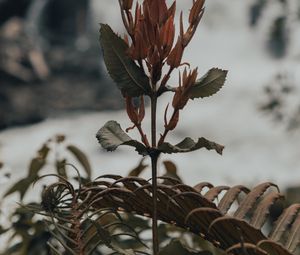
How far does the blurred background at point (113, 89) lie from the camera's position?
52.0ft

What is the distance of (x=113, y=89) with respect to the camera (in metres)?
17.3

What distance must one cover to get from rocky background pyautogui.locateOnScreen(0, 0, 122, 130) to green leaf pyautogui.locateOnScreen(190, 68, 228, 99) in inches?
607

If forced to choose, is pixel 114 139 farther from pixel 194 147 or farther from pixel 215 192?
pixel 215 192

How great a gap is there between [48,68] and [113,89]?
145cm

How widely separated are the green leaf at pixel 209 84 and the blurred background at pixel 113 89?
13.1 metres

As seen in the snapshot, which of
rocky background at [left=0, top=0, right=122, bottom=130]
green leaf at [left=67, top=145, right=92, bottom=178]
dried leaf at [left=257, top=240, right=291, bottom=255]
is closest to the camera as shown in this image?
dried leaf at [left=257, top=240, right=291, bottom=255]

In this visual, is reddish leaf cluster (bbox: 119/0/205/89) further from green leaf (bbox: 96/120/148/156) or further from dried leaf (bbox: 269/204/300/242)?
dried leaf (bbox: 269/204/300/242)

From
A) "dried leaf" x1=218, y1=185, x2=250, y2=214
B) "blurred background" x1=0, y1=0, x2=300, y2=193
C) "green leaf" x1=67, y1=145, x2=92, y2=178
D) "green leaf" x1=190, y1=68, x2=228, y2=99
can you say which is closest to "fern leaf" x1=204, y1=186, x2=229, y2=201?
"dried leaf" x1=218, y1=185, x2=250, y2=214

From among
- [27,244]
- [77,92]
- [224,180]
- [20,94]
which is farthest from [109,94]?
[27,244]

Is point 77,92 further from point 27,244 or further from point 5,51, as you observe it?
point 27,244

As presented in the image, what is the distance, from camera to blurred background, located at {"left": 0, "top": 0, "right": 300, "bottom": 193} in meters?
15.9

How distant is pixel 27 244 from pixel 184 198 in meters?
0.89

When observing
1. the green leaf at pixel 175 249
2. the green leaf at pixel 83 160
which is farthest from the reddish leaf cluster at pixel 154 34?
the green leaf at pixel 83 160

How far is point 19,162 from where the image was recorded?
15516 mm
